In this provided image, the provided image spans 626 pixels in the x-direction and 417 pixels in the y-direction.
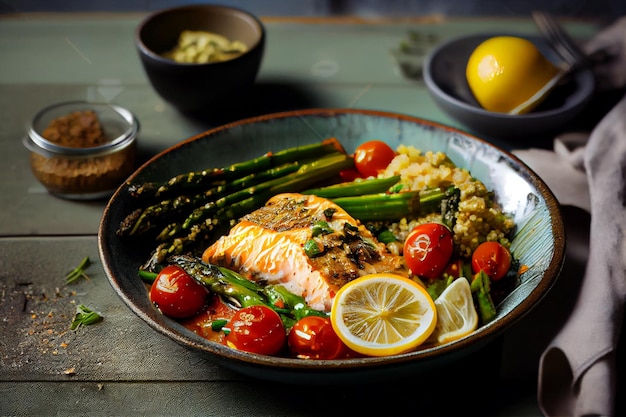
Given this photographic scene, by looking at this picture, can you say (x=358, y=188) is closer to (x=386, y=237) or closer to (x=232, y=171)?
(x=386, y=237)

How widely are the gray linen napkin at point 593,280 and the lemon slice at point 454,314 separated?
0.35 m

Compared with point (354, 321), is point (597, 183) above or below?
above

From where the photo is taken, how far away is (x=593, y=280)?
7.52 feet

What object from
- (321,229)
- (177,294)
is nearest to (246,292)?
(177,294)

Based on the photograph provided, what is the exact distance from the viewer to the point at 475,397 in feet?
6.64

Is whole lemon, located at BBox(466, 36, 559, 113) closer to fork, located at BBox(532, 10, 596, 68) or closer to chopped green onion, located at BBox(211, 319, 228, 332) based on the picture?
fork, located at BBox(532, 10, 596, 68)

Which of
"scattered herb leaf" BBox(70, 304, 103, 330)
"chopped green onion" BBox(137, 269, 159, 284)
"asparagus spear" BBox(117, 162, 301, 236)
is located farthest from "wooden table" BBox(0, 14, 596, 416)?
"asparagus spear" BBox(117, 162, 301, 236)

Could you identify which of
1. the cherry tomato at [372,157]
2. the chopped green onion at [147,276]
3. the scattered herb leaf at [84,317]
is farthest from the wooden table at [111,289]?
the cherry tomato at [372,157]

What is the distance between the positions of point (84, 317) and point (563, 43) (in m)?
2.23

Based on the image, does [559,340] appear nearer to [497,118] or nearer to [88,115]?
[497,118]

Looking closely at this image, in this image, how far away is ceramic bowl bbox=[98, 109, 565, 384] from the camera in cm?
177

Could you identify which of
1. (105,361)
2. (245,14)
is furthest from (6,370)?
(245,14)

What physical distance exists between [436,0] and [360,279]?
375 centimetres

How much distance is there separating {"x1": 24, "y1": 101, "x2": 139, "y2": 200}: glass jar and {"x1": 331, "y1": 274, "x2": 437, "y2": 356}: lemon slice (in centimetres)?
121
